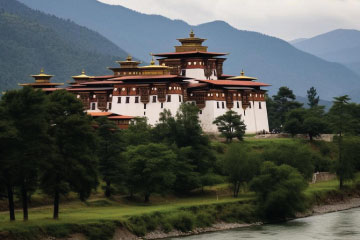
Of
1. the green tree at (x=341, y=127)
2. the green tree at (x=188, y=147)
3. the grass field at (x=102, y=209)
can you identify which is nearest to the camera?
the grass field at (x=102, y=209)

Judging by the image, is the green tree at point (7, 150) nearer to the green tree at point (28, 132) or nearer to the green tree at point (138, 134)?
the green tree at point (28, 132)

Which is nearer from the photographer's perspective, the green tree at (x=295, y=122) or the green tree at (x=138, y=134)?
the green tree at (x=138, y=134)

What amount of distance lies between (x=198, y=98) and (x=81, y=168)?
5385 cm

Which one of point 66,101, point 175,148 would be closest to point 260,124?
point 175,148

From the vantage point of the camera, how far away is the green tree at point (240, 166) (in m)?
90.4

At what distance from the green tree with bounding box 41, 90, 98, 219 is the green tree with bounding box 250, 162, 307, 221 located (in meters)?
20.4

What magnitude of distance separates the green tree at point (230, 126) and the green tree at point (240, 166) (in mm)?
22112

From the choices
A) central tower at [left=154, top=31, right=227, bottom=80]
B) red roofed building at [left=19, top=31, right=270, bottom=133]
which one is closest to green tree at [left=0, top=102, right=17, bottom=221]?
red roofed building at [left=19, top=31, right=270, bottom=133]

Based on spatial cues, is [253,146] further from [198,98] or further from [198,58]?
[198,58]

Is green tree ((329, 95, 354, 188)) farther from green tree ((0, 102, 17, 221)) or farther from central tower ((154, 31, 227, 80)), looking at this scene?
green tree ((0, 102, 17, 221))

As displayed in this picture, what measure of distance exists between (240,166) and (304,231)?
15.0 meters

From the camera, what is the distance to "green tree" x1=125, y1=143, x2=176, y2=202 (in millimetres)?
85312

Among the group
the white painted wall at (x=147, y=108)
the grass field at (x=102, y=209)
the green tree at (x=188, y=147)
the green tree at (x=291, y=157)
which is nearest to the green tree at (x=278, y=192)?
the grass field at (x=102, y=209)

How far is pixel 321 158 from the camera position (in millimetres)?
113250
